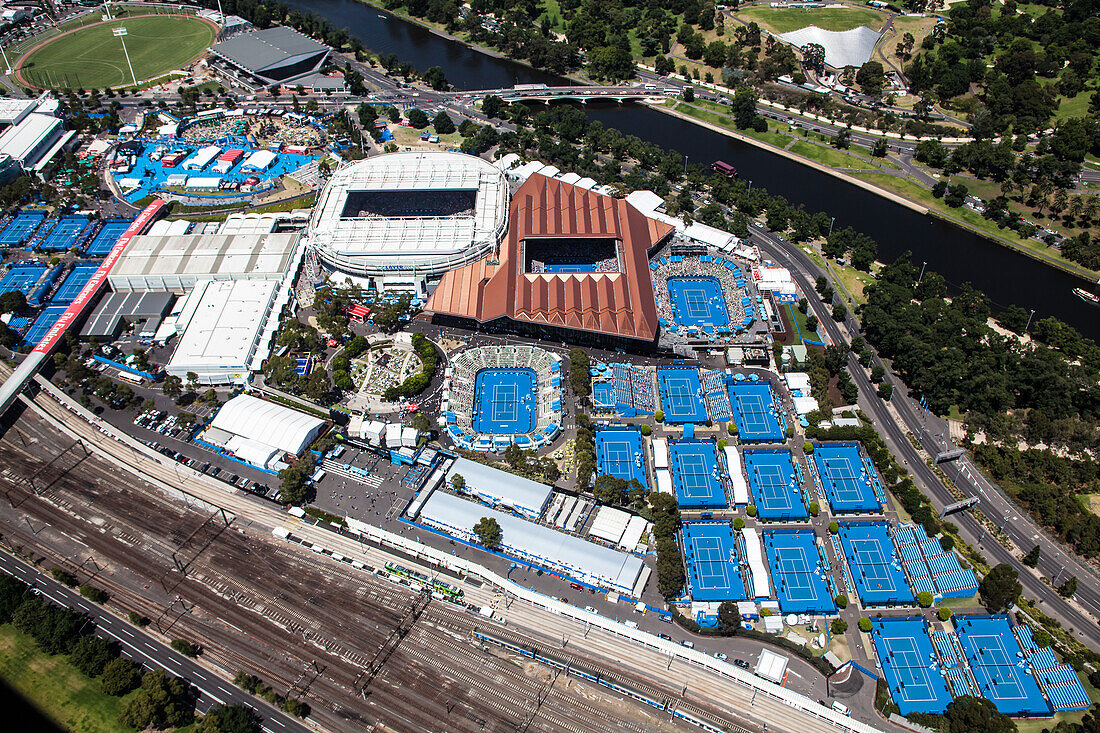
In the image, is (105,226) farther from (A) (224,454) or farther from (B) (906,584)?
(B) (906,584)

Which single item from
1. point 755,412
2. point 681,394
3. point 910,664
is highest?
point 755,412

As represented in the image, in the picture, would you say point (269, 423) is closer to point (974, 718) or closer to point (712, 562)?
point (712, 562)

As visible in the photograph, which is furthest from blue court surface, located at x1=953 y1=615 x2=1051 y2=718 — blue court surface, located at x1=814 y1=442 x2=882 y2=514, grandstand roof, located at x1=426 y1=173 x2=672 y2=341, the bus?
the bus

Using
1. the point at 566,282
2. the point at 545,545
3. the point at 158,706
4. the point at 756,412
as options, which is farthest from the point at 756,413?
the point at 158,706

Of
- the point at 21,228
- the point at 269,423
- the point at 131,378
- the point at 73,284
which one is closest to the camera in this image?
the point at 269,423

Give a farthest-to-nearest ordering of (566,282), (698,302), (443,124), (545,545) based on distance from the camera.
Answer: (443,124) < (698,302) < (566,282) < (545,545)

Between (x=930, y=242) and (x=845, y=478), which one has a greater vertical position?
(x=930, y=242)

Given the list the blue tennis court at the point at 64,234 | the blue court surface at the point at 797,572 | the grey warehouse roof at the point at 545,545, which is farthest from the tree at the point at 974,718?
the blue tennis court at the point at 64,234
